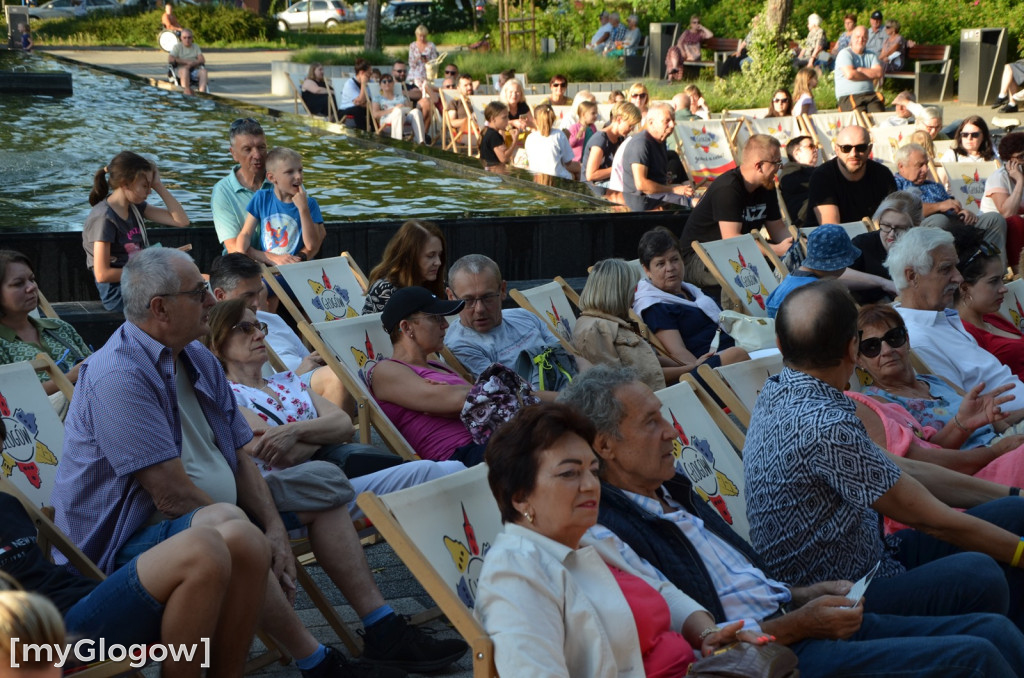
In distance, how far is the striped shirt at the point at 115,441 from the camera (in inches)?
136

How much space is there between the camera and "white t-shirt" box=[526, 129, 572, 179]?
12.6 m

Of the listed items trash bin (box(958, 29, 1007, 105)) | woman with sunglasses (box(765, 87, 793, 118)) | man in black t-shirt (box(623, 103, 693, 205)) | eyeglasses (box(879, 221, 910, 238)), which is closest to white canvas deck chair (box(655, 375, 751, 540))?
eyeglasses (box(879, 221, 910, 238))

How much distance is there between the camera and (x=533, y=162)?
12852mm

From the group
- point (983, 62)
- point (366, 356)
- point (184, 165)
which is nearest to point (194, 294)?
point (366, 356)

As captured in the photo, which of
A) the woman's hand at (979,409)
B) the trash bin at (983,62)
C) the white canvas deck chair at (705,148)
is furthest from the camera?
the trash bin at (983,62)

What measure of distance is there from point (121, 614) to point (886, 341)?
3154 millimetres

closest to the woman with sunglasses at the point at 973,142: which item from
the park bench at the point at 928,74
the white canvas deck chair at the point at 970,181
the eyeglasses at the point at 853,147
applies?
the white canvas deck chair at the point at 970,181

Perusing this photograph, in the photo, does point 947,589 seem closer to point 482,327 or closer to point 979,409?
point 979,409

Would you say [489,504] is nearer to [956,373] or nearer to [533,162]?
[956,373]

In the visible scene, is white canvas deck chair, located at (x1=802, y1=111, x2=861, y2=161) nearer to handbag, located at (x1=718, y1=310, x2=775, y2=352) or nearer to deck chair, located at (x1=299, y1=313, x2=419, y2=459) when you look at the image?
handbag, located at (x1=718, y1=310, x2=775, y2=352)

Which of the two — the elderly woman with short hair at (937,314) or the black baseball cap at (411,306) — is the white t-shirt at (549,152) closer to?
the elderly woman with short hair at (937,314)

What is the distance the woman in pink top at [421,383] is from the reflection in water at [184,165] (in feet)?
13.2

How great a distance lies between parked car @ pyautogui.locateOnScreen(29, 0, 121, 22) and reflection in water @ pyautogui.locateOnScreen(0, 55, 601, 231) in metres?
20.7

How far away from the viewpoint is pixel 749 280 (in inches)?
292
